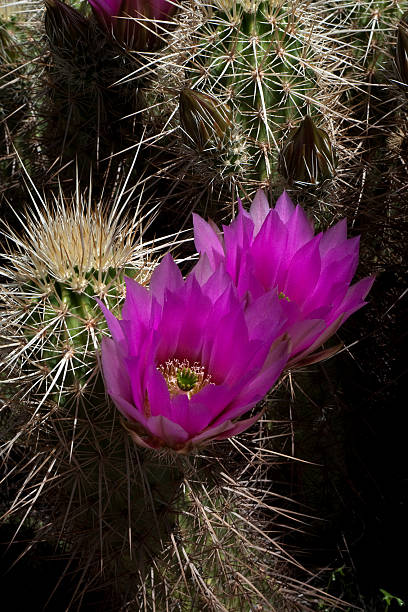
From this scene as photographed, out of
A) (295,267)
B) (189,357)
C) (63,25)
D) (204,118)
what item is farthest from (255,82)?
(189,357)

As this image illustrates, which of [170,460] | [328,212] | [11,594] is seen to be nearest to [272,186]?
[328,212]

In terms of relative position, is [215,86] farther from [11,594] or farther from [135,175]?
[11,594]

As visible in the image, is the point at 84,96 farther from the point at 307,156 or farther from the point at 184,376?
the point at 184,376

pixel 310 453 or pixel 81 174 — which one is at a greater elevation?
pixel 81 174

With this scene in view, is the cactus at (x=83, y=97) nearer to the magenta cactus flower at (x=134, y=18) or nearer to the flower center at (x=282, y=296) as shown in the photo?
the magenta cactus flower at (x=134, y=18)

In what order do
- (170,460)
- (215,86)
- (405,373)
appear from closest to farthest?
(170,460) < (215,86) < (405,373)
